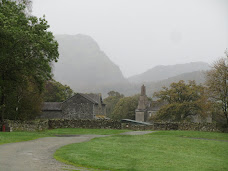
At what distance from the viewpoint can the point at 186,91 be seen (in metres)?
66.5

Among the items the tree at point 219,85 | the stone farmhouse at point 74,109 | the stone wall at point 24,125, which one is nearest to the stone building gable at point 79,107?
the stone farmhouse at point 74,109

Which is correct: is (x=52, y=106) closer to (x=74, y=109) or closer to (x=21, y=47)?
(x=74, y=109)

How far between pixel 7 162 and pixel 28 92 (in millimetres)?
37098

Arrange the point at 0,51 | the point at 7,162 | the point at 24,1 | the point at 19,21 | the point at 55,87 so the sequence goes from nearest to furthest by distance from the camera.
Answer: the point at 7,162 → the point at 0,51 → the point at 19,21 → the point at 24,1 → the point at 55,87

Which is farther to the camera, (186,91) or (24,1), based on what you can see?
(186,91)

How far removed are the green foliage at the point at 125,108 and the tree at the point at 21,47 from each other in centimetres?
7502

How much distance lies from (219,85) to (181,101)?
23739 millimetres

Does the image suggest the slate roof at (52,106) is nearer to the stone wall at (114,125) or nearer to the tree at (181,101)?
the stone wall at (114,125)

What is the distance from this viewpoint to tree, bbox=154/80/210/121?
63.7 m

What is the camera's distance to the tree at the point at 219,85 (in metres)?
43.6

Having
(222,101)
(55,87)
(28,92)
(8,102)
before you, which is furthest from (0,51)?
(55,87)

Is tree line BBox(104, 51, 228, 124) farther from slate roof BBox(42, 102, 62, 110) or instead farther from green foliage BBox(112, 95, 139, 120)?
slate roof BBox(42, 102, 62, 110)

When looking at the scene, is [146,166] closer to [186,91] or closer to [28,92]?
[28,92]

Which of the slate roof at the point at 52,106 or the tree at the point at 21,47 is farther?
the slate roof at the point at 52,106
